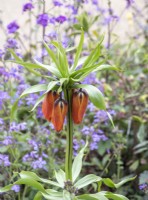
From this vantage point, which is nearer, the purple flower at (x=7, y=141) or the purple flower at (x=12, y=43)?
the purple flower at (x=7, y=141)

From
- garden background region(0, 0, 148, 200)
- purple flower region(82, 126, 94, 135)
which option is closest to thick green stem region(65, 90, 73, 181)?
garden background region(0, 0, 148, 200)

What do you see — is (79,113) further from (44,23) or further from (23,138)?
(44,23)

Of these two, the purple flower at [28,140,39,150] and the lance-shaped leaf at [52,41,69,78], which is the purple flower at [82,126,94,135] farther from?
the lance-shaped leaf at [52,41,69,78]

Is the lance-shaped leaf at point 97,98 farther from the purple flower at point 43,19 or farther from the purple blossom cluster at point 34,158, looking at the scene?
the purple flower at point 43,19

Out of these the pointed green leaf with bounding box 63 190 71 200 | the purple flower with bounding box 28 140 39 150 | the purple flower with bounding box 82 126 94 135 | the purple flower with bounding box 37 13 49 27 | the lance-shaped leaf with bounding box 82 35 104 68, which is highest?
the purple flower with bounding box 37 13 49 27

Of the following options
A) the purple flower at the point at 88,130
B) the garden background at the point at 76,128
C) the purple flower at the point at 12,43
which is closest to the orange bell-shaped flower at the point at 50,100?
the garden background at the point at 76,128

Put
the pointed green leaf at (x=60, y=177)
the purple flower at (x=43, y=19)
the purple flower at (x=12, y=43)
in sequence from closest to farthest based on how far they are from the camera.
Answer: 1. the pointed green leaf at (x=60, y=177)
2. the purple flower at (x=12, y=43)
3. the purple flower at (x=43, y=19)

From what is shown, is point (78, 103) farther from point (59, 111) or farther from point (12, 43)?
point (12, 43)

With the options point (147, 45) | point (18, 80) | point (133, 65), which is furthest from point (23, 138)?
point (147, 45)
